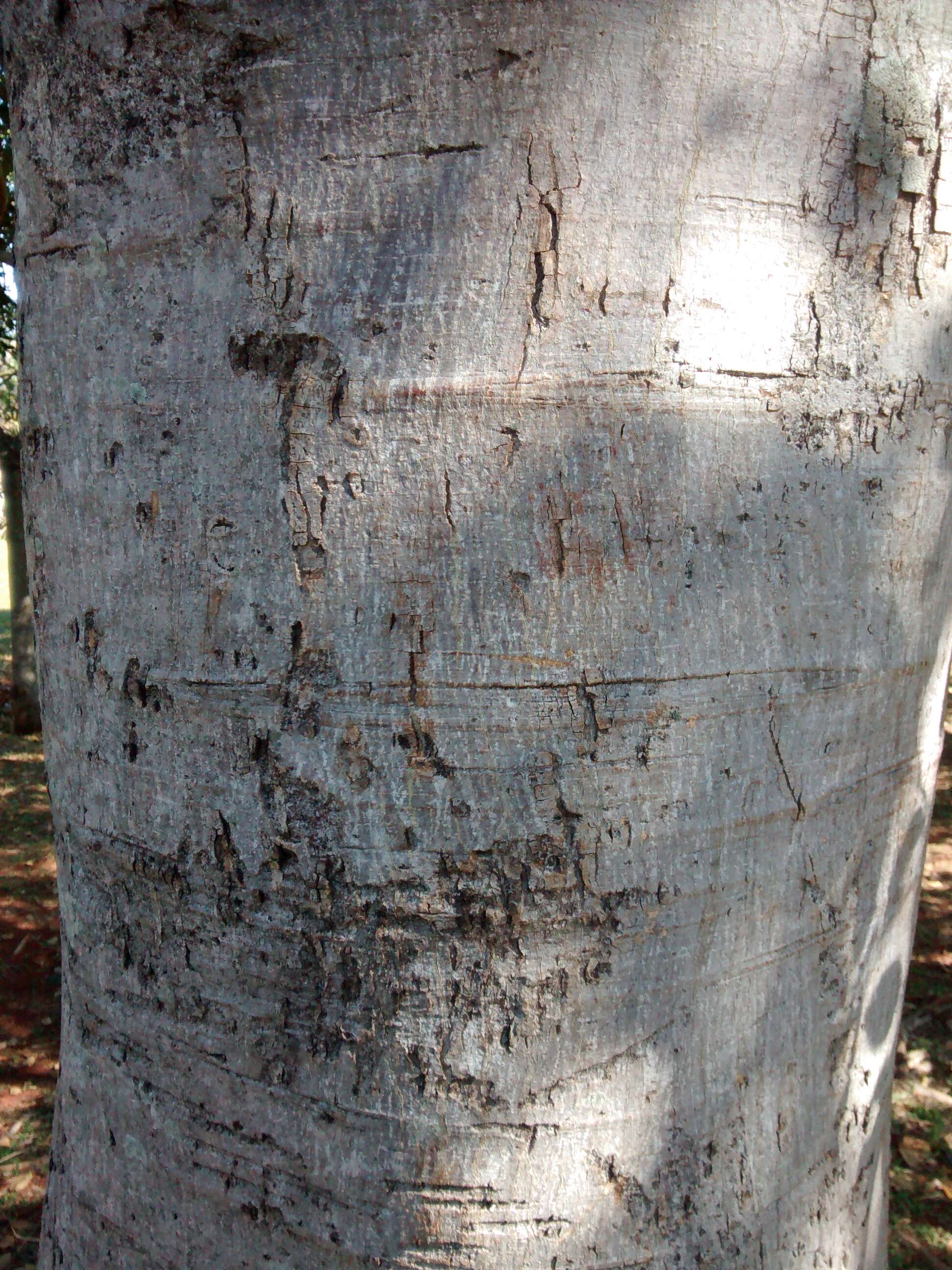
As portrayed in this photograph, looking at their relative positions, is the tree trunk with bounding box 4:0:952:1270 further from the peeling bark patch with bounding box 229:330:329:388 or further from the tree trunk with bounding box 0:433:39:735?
the tree trunk with bounding box 0:433:39:735

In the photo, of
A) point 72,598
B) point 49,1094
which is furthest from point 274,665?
point 49,1094

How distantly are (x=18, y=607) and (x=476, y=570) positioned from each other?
9.38m

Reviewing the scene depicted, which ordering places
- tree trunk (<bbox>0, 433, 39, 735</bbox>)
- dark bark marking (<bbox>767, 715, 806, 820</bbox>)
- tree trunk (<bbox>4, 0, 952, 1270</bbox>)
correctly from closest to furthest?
1. tree trunk (<bbox>4, 0, 952, 1270</bbox>)
2. dark bark marking (<bbox>767, 715, 806, 820</bbox>)
3. tree trunk (<bbox>0, 433, 39, 735</bbox>)

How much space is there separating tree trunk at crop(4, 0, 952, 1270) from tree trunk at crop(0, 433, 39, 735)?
28.0 feet

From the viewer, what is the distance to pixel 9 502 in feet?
29.6

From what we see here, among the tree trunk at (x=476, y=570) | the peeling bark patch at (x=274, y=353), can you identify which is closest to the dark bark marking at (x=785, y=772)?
the tree trunk at (x=476, y=570)

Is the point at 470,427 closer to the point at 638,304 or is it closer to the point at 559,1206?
the point at 638,304

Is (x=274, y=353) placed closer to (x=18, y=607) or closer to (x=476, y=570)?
(x=476, y=570)

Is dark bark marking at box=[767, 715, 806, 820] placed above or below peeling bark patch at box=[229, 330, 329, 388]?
below

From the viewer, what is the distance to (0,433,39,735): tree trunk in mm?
8930

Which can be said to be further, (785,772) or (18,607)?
(18,607)

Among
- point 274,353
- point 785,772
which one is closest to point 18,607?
point 274,353

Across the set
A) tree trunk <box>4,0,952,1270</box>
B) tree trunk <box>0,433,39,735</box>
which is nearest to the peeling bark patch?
tree trunk <box>4,0,952,1270</box>

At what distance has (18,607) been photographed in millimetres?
9305
